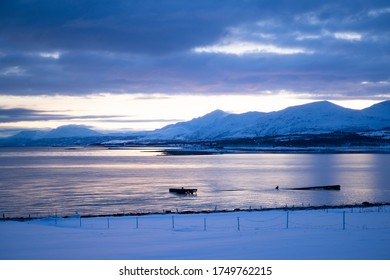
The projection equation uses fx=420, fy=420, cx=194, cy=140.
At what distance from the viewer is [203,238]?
23203 millimetres

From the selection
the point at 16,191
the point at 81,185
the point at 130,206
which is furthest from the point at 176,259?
the point at 81,185

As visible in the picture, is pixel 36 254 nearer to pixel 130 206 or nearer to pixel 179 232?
pixel 179 232

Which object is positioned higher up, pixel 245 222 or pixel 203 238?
pixel 203 238

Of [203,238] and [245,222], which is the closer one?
[203,238]

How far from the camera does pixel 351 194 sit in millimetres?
57844

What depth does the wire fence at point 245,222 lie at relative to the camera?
27250mm

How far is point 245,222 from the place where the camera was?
1198 inches

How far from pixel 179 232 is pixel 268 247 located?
7.20 m

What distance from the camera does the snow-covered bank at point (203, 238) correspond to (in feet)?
62.1

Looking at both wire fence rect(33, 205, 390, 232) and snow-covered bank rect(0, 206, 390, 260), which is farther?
wire fence rect(33, 205, 390, 232)

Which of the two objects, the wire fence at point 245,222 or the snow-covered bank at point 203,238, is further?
the wire fence at point 245,222

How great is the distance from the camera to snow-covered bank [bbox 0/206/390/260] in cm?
1892

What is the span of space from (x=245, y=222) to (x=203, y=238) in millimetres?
7910
